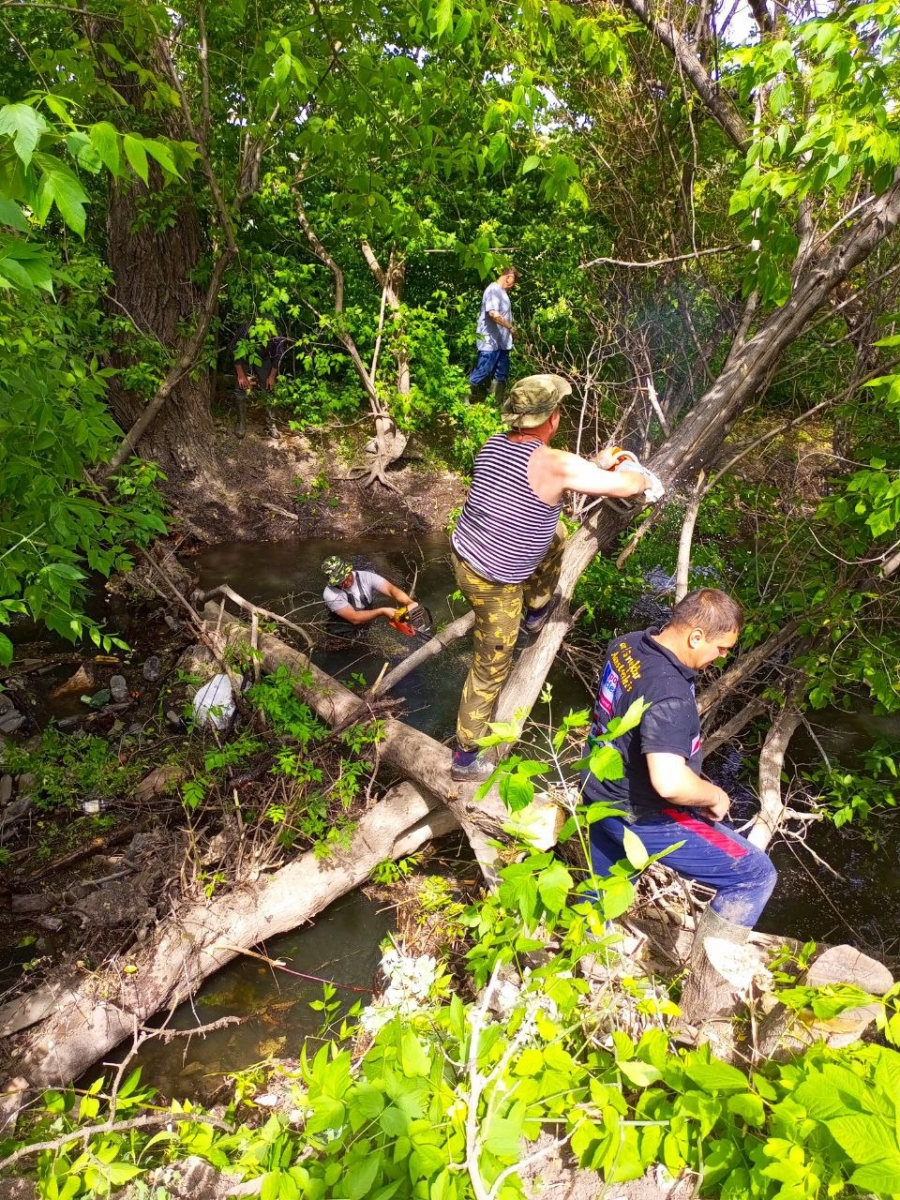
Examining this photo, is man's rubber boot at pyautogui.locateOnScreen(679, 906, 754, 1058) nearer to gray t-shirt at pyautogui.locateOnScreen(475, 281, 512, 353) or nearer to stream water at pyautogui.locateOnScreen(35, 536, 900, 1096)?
stream water at pyautogui.locateOnScreen(35, 536, 900, 1096)

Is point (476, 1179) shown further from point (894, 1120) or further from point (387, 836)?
point (387, 836)

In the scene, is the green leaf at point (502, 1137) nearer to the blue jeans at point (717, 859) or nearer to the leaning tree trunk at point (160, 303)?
the blue jeans at point (717, 859)

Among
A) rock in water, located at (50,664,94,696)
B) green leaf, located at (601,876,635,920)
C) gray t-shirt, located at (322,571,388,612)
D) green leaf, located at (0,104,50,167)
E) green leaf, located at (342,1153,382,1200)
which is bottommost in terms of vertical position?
rock in water, located at (50,664,94,696)

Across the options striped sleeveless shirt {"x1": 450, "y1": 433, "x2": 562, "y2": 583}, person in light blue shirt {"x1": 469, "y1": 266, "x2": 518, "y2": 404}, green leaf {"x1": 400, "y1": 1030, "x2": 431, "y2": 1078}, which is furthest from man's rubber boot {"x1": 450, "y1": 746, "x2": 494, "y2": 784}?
person in light blue shirt {"x1": 469, "y1": 266, "x2": 518, "y2": 404}

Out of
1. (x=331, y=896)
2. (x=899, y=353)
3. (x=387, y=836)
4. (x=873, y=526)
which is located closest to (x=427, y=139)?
(x=899, y=353)

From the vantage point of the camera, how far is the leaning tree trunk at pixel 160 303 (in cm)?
682

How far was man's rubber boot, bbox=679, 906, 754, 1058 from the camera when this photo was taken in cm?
212

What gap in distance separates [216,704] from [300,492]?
14.2 feet

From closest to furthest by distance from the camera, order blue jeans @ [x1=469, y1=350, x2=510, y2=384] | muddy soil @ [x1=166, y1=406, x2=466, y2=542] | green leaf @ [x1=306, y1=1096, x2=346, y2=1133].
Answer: green leaf @ [x1=306, y1=1096, x2=346, y2=1133] < muddy soil @ [x1=166, y1=406, x2=466, y2=542] < blue jeans @ [x1=469, y1=350, x2=510, y2=384]

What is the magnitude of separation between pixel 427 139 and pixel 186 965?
15.7 ft

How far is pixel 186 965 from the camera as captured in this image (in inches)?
127

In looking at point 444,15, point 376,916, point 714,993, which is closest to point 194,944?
point 376,916

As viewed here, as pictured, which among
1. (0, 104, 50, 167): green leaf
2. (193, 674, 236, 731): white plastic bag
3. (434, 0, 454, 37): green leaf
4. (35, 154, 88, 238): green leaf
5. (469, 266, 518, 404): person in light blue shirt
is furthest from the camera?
(469, 266, 518, 404): person in light blue shirt

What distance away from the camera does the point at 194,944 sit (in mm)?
3266
